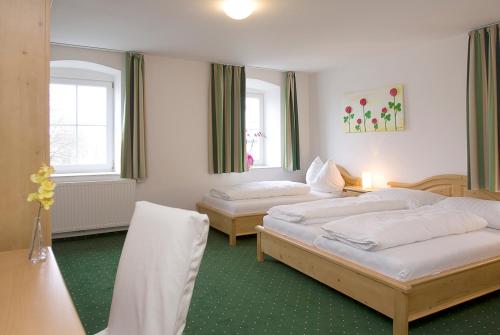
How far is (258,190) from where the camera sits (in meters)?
4.68

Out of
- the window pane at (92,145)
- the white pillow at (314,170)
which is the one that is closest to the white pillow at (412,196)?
the white pillow at (314,170)

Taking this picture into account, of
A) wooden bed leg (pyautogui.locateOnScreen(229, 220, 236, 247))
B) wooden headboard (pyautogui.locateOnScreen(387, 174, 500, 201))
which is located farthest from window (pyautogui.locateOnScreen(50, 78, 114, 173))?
wooden headboard (pyautogui.locateOnScreen(387, 174, 500, 201))

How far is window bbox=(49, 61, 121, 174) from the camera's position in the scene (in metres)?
4.56

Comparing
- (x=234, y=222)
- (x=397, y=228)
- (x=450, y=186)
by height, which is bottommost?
(x=234, y=222)

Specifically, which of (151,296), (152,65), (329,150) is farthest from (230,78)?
(151,296)

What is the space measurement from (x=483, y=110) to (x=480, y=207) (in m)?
1.01

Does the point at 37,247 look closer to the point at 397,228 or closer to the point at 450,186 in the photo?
the point at 397,228

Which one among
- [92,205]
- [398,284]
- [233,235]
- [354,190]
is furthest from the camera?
[354,190]

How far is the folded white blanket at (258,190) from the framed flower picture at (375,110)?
3.77ft

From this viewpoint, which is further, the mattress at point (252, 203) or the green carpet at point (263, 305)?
the mattress at point (252, 203)

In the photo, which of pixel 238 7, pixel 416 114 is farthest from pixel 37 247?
pixel 416 114

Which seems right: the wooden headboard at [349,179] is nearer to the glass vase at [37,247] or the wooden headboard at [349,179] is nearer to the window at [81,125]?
the window at [81,125]

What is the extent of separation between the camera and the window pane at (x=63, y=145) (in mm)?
4551

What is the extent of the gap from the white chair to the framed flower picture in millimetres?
3951
